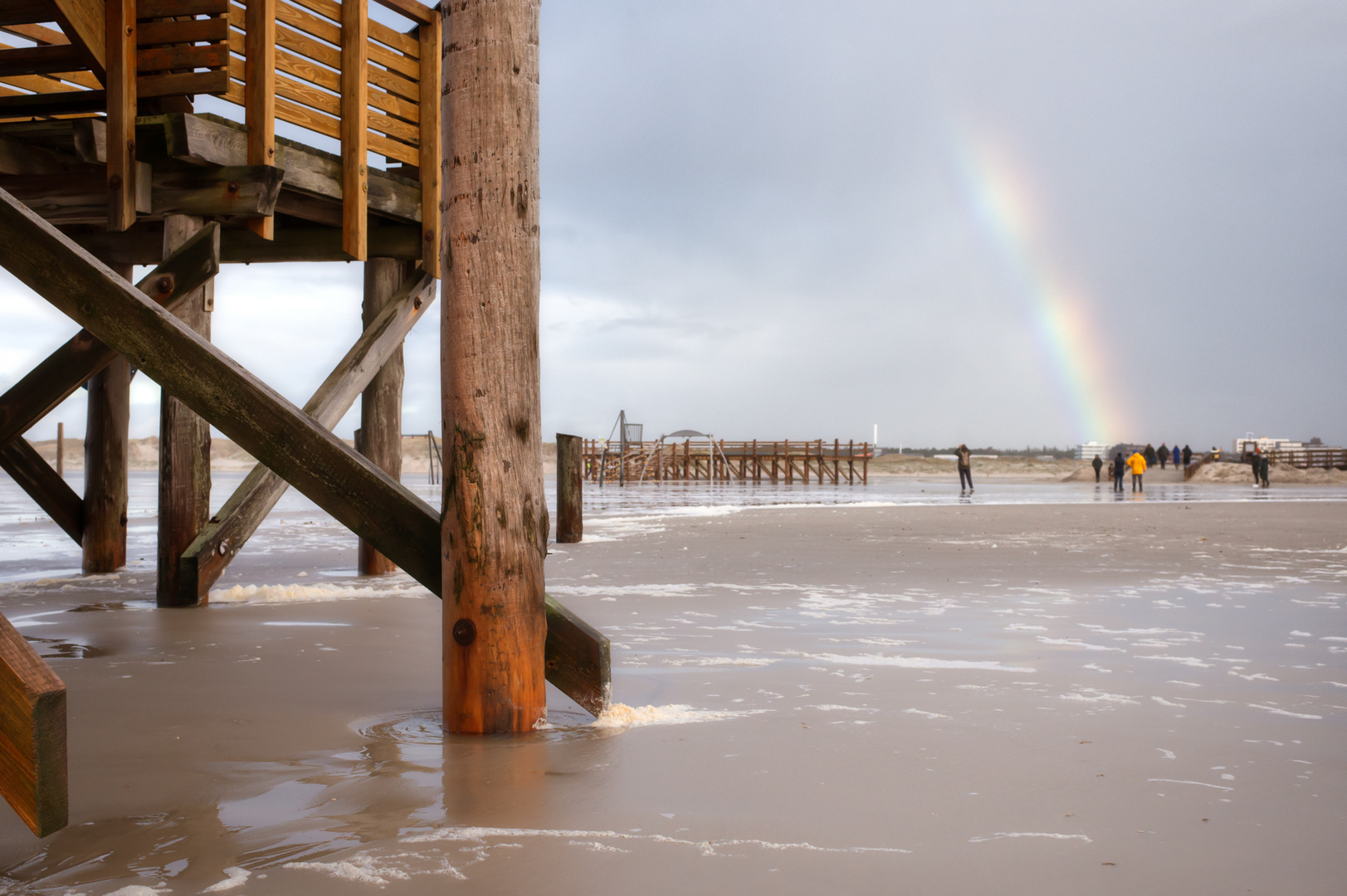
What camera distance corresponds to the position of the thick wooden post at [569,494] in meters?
11.5

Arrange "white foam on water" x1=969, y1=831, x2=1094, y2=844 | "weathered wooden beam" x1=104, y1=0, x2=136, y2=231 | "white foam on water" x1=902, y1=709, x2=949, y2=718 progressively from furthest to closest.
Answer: "weathered wooden beam" x1=104, y1=0, x2=136, y2=231, "white foam on water" x1=902, y1=709, x2=949, y2=718, "white foam on water" x1=969, y1=831, x2=1094, y2=844

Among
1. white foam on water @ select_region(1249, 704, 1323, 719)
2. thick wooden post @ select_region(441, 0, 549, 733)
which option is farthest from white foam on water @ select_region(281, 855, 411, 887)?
white foam on water @ select_region(1249, 704, 1323, 719)

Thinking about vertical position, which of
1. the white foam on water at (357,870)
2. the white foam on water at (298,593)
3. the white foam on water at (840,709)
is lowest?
the white foam on water at (298,593)

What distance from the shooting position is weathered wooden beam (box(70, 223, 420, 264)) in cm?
778

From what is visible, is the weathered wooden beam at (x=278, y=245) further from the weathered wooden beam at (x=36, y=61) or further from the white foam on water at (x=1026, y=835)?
the white foam on water at (x=1026, y=835)

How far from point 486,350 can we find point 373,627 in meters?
3.00

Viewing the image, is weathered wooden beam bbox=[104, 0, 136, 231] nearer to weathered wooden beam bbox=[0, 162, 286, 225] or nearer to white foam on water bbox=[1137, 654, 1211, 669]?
weathered wooden beam bbox=[0, 162, 286, 225]

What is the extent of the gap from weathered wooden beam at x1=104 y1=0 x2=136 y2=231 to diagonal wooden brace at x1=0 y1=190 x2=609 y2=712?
3.26m

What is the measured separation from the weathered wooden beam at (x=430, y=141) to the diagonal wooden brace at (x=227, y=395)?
172 inches

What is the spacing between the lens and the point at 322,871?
2.17 meters

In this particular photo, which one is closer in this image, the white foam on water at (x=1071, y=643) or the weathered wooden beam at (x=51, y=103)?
the white foam on water at (x=1071, y=643)

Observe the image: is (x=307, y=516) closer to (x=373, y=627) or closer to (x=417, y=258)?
(x=417, y=258)

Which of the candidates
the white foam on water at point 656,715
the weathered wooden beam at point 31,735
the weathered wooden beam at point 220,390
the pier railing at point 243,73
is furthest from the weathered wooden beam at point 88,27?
the weathered wooden beam at point 31,735

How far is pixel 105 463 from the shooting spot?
27.5 ft
